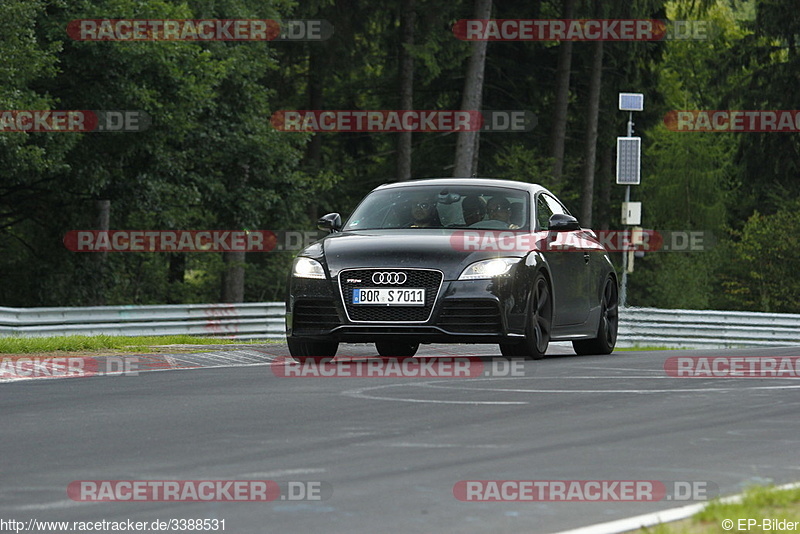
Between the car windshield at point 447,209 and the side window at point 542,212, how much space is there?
0.18 metres

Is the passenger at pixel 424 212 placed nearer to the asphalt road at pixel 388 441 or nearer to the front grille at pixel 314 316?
the front grille at pixel 314 316

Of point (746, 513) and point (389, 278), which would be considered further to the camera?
point (389, 278)

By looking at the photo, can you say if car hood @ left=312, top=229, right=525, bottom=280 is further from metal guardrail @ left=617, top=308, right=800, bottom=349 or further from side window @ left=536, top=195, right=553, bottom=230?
metal guardrail @ left=617, top=308, right=800, bottom=349

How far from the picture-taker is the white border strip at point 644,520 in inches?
230

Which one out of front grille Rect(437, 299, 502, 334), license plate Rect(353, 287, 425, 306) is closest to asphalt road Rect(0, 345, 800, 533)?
front grille Rect(437, 299, 502, 334)

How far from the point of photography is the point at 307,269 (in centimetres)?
1345

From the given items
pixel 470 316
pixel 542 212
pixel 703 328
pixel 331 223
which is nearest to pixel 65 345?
pixel 331 223

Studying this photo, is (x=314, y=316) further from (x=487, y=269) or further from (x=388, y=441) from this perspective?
(x=388, y=441)

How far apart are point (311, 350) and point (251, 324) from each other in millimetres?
14675

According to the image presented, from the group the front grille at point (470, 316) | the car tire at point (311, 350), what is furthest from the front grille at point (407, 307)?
the car tire at point (311, 350)

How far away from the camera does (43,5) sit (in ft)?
96.3

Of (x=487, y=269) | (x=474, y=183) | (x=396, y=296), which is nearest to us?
(x=396, y=296)

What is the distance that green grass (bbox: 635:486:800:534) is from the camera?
5.82 meters

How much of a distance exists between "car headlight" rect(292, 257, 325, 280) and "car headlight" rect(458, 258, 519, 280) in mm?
1243
